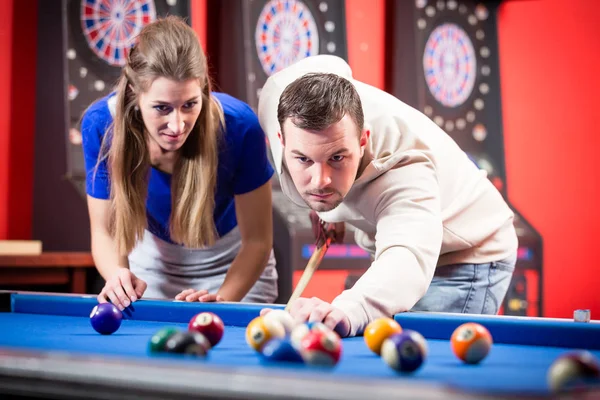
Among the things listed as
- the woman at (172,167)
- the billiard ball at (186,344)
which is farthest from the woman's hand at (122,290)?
the billiard ball at (186,344)

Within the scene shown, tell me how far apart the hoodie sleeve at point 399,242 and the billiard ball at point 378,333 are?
0.79ft

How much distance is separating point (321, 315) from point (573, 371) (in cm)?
71

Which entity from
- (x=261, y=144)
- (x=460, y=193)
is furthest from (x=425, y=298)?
(x=261, y=144)

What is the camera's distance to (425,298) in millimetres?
2525

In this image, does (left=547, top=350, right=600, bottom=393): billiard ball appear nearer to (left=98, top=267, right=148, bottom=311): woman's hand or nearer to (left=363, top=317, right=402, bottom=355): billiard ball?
(left=363, top=317, right=402, bottom=355): billiard ball

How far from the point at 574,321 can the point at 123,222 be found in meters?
1.39

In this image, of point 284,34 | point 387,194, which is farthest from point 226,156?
point 284,34

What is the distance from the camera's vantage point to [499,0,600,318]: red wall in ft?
20.5

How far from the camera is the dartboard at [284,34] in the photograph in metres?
4.65

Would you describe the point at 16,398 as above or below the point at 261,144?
below

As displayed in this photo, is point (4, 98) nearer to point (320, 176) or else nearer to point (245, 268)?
point (245, 268)

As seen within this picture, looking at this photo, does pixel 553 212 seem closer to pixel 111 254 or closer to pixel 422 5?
pixel 422 5

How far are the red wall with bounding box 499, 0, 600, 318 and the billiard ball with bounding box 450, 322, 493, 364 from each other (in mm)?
4914

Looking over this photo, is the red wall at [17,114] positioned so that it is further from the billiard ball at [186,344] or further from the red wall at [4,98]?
the billiard ball at [186,344]
